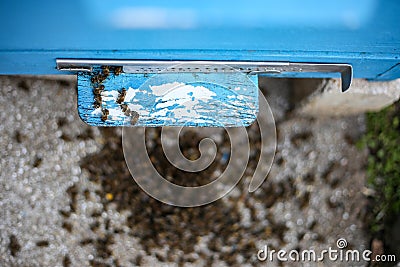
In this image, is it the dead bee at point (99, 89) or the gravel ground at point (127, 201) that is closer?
the dead bee at point (99, 89)

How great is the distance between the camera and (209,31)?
172 centimetres

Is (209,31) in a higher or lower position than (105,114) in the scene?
higher

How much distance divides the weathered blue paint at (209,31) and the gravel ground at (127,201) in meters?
0.86

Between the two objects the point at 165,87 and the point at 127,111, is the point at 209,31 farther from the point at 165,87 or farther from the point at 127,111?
the point at 127,111

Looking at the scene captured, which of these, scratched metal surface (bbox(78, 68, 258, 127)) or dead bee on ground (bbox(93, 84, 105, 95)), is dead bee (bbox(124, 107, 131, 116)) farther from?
dead bee on ground (bbox(93, 84, 105, 95))

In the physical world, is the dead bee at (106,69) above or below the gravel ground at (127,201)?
above

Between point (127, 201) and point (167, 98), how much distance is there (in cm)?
96

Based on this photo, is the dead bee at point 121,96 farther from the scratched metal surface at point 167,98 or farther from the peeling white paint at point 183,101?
the peeling white paint at point 183,101

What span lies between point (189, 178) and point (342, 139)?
3.15 ft

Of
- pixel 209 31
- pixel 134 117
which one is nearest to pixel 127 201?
pixel 134 117

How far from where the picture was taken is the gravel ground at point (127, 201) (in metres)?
2.86

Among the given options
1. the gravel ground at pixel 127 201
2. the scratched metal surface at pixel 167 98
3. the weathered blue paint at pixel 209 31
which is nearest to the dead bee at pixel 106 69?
the scratched metal surface at pixel 167 98

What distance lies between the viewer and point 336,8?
1.60m

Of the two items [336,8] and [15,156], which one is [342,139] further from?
[15,156]
